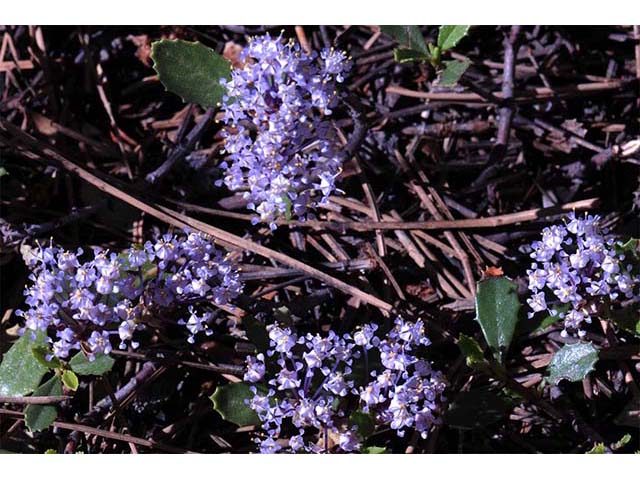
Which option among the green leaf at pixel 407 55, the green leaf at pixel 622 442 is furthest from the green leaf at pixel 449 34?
the green leaf at pixel 622 442

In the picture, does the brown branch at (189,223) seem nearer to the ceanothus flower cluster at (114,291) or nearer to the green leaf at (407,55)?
the ceanothus flower cluster at (114,291)

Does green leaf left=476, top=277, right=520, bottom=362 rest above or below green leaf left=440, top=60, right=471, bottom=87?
below

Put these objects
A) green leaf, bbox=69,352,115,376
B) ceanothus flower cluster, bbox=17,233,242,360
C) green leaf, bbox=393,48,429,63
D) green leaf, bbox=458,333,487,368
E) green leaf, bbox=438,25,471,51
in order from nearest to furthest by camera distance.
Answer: ceanothus flower cluster, bbox=17,233,242,360 < green leaf, bbox=458,333,487,368 < green leaf, bbox=69,352,115,376 < green leaf, bbox=393,48,429,63 < green leaf, bbox=438,25,471,51

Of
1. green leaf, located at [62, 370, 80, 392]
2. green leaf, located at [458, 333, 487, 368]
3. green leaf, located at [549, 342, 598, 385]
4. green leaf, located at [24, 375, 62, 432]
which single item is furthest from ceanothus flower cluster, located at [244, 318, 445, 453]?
green leaf, located at [24, 375, 62, 432]

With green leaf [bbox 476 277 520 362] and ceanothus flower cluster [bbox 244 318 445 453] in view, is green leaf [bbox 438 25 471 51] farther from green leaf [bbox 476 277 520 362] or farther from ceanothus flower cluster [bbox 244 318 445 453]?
ceanothus flower cluster [bbox 244 318 445 453]

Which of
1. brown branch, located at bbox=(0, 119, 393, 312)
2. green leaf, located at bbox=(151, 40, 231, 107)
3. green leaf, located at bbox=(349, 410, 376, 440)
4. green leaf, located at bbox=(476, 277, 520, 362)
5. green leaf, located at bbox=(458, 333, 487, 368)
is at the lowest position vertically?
green leaf, located at bbox=(349, 410, 376, 440)

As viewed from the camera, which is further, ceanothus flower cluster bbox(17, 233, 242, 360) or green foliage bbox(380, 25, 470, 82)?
green foliage bbox(380, 25, 470, 82)
